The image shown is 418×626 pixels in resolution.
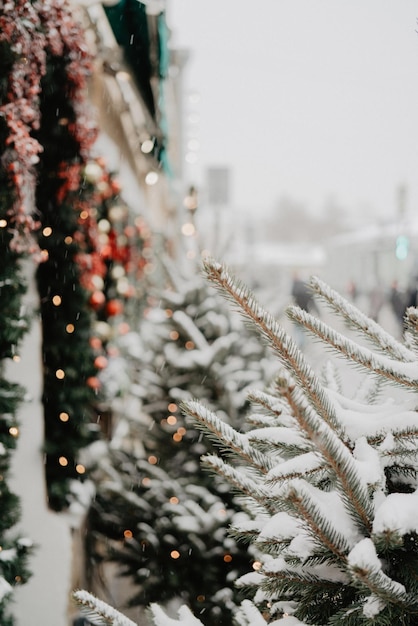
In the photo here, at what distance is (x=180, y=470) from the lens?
14.6 feet

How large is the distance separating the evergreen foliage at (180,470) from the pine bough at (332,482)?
2255 millimetres

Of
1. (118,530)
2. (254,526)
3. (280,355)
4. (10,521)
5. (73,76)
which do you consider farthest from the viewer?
(118,530)

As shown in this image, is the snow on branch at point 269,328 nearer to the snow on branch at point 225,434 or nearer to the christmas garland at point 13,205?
the snow on branch at point 225,434

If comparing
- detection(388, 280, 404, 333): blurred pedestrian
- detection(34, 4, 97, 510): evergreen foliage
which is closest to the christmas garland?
detection(34, 4, 97, 510): evergreen foliage

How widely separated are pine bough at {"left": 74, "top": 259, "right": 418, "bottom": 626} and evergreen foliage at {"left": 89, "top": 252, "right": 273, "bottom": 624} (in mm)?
2255

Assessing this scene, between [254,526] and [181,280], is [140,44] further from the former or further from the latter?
[254,526]

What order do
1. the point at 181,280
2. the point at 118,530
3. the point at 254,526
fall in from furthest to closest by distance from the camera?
1. the point at 181,280
2. the point at 118,530
3. the point at 254,526

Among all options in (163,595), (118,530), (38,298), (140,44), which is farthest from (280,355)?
(140,44)

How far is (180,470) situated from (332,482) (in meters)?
3.13

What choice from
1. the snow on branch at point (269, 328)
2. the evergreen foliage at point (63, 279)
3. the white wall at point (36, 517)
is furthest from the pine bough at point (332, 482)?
the evergreen foliage at point (63, 279)

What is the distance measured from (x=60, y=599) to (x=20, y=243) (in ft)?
8.15

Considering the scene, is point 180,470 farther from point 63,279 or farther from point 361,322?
point 361,322

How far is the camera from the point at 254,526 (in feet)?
5.37

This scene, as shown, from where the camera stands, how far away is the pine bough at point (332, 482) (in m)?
1.18
